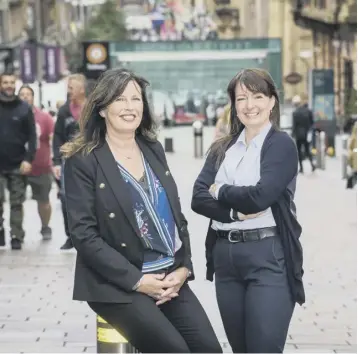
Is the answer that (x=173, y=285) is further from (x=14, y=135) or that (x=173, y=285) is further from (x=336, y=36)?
Answer: (x=336, y=36)

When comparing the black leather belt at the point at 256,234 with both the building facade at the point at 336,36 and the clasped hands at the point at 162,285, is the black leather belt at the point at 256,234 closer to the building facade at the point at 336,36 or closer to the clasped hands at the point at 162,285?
the clasped hands at the point at 162,285

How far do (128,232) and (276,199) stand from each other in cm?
83

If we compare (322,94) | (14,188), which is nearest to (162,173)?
(14,188)

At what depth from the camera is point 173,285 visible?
19.0 feet

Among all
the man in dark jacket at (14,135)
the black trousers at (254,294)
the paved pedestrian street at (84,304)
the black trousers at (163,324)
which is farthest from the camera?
the man in dark jacket at (14,135)

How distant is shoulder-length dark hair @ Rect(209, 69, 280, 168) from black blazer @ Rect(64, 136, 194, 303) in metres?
0.73

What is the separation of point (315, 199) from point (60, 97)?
31.4 m

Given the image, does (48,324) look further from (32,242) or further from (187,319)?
(32,242)

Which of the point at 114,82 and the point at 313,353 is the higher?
the point at 114,82

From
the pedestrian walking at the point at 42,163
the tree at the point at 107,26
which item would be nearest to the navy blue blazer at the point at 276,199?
the pedestrian walking at the point at 42,163

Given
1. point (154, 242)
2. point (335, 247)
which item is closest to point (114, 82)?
point (154, 242)

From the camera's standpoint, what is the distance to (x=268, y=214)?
641 centimetres

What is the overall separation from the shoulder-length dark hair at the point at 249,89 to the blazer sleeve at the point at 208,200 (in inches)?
2.0

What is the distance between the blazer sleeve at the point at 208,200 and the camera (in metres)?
6.42
